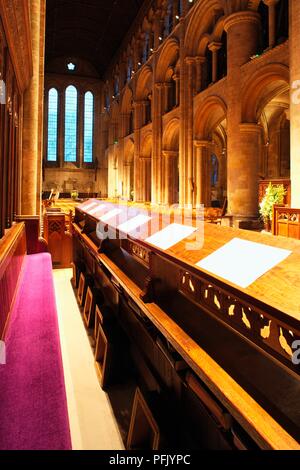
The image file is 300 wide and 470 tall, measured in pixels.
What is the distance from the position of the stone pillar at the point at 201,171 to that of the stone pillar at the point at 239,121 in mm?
2554

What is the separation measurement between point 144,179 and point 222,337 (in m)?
17.7

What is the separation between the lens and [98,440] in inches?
76.5

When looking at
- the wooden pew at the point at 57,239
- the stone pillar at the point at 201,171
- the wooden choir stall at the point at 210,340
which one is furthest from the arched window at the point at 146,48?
the wooden choir stall at the point at 210,340

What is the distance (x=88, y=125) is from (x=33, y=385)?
27.1 metres

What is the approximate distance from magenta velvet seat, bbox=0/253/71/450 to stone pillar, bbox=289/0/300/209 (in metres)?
6.43

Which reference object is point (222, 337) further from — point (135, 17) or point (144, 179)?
point (135, 17)

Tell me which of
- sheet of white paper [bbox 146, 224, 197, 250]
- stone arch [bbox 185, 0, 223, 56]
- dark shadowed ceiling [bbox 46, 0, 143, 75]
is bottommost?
sheet of white paper [bbox 146, 224, 197, 250]

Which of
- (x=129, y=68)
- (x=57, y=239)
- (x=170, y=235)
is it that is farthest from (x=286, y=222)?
(x=129, y=68)

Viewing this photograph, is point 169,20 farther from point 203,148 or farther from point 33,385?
point 33,385

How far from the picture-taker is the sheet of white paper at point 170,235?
1935mm

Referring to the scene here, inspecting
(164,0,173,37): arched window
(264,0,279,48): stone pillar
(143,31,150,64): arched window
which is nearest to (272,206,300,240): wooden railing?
(264,0,279,48): stone pillar

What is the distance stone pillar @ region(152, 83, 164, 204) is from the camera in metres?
15.7

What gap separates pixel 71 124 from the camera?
85.6ft

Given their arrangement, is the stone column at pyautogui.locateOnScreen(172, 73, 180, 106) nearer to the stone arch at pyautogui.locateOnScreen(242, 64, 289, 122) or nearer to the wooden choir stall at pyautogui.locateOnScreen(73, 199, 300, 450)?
the stone arch at pyautogui.locateOnScreen(242, 64, 289, 122)
